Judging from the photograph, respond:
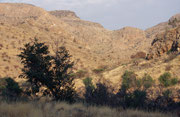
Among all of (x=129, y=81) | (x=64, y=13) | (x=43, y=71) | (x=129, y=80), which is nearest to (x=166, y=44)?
(x=129, y=80)

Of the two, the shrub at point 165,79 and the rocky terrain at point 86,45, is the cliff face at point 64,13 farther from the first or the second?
the shrub at point 165,79

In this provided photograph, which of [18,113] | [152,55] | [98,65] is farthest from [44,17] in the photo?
[18,113]

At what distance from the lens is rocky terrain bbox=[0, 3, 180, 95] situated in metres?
24.1

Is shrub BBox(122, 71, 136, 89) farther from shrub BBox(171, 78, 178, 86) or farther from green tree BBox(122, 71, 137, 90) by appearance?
shrub BBox(171, 78, 178, 86)

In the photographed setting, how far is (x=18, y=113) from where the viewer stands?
5.13 meters

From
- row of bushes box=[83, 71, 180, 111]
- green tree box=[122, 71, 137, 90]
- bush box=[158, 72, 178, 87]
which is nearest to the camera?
row of bushes box=[83, 71, 180, 111]

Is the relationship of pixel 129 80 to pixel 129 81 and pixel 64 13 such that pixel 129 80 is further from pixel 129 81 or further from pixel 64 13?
pixel 64 13

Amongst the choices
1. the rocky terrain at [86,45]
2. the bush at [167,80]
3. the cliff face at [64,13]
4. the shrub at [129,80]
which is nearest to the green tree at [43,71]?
the rocky terrain at [86,45]

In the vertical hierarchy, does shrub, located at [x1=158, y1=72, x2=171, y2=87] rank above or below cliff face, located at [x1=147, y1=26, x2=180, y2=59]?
below

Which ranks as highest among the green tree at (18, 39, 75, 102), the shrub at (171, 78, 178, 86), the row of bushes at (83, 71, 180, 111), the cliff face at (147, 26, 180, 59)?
the cliff face at (147, 26, 180, 59)

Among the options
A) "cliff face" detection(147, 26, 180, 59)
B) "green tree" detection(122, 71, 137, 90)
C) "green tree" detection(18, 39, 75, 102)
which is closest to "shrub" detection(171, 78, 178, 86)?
"green tree" detection(122, 71, 137, 90)

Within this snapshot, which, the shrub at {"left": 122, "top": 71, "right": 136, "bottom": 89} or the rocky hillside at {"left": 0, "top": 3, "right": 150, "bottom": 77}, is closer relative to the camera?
the shrub at {"left": 122, "top": 71, "right": 136, "bottom": 89}

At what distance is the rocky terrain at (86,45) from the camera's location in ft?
78.9

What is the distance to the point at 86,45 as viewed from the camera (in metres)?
55.8
